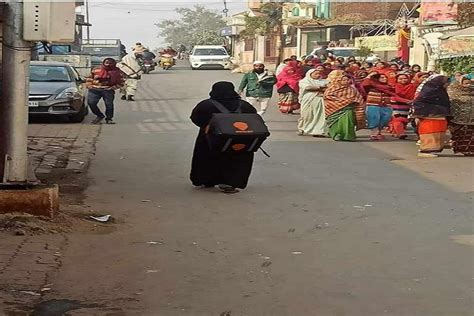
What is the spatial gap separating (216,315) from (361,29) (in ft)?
136

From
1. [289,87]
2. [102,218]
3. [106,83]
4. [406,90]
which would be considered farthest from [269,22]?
[102,218]

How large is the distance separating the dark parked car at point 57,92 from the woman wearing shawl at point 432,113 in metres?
8.11

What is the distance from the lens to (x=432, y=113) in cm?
1446

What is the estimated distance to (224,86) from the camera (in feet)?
34.2

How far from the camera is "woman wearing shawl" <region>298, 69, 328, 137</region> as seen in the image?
1744cm

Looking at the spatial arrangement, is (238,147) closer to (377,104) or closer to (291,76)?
(377,104)

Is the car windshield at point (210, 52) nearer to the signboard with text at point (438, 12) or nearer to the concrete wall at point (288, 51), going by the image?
the concrete wall at point (288, 51)

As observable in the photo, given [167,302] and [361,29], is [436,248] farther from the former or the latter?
[361,29]

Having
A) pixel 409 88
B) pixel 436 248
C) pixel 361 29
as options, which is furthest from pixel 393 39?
pixel 436 248

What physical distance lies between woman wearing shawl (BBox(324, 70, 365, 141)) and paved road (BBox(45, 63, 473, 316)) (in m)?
3.17

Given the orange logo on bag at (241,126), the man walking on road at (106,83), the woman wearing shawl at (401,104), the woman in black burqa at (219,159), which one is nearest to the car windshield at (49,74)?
the man walking on road at (106,83)

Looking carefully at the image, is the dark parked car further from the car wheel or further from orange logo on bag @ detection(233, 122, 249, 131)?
orange logo on bag @ detection(233, 122, 249, 131)

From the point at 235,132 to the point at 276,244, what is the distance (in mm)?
2512

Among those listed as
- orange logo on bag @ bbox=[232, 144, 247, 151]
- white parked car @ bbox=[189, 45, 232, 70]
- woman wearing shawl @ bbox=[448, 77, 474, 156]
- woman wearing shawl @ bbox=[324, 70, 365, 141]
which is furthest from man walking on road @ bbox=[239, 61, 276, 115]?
white parked car @ bbox=[189, 45, 232, 70]
